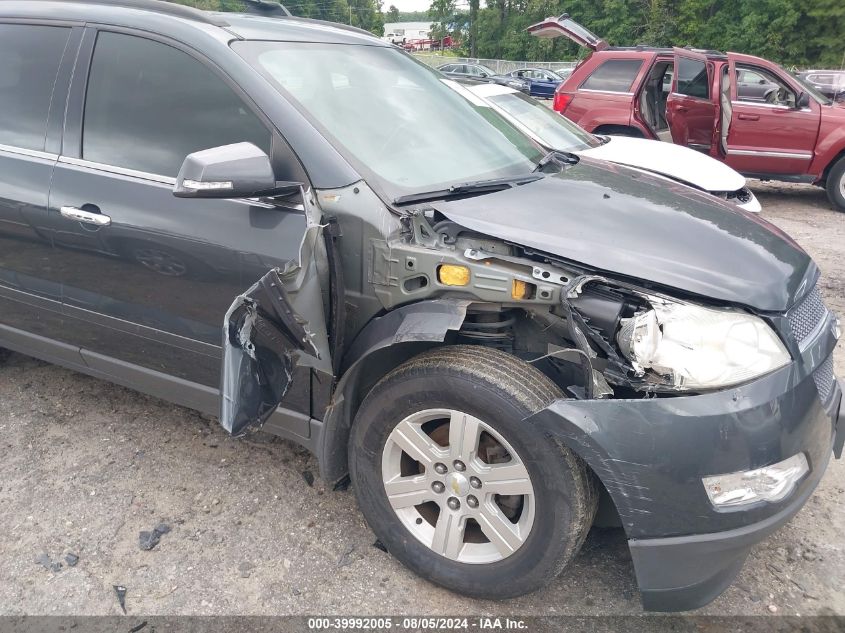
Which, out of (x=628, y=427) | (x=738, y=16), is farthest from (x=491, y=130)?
(x=738, y=16)

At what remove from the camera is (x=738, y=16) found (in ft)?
119

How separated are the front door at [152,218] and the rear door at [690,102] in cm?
764

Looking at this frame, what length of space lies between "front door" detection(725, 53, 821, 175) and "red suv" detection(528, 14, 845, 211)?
0.01 m

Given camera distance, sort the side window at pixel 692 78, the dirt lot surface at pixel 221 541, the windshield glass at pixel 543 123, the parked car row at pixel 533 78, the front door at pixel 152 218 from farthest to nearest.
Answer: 1. the parked car row at pixel 533 78
2. the side window at pixel 692 78
3. the windshield glass at pixel 543 123
4. the front door at pixel 152 218
5. the dirt lot surface at pixel 221 541

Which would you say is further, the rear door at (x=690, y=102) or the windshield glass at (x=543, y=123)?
the rear door at (x=690, y=102)

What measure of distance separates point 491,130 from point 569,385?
58.7 inches

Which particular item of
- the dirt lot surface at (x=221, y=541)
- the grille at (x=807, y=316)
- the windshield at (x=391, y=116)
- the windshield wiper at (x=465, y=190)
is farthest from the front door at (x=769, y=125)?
the windshield wiper at (x=465, y=190)

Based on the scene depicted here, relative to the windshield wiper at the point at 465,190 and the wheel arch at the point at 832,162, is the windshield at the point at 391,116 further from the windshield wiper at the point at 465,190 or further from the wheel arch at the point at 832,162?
the wheel arch at the point at 832,162

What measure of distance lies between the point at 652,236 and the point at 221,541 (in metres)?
2.00

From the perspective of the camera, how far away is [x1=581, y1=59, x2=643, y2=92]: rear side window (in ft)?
29.0

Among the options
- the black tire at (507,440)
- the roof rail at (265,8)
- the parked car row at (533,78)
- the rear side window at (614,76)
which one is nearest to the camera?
the black tire at (507,440)

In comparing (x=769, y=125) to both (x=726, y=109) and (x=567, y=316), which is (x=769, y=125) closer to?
(x=726, y=109)

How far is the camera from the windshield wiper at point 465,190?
234 centimetres

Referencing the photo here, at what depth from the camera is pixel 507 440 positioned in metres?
2.03
